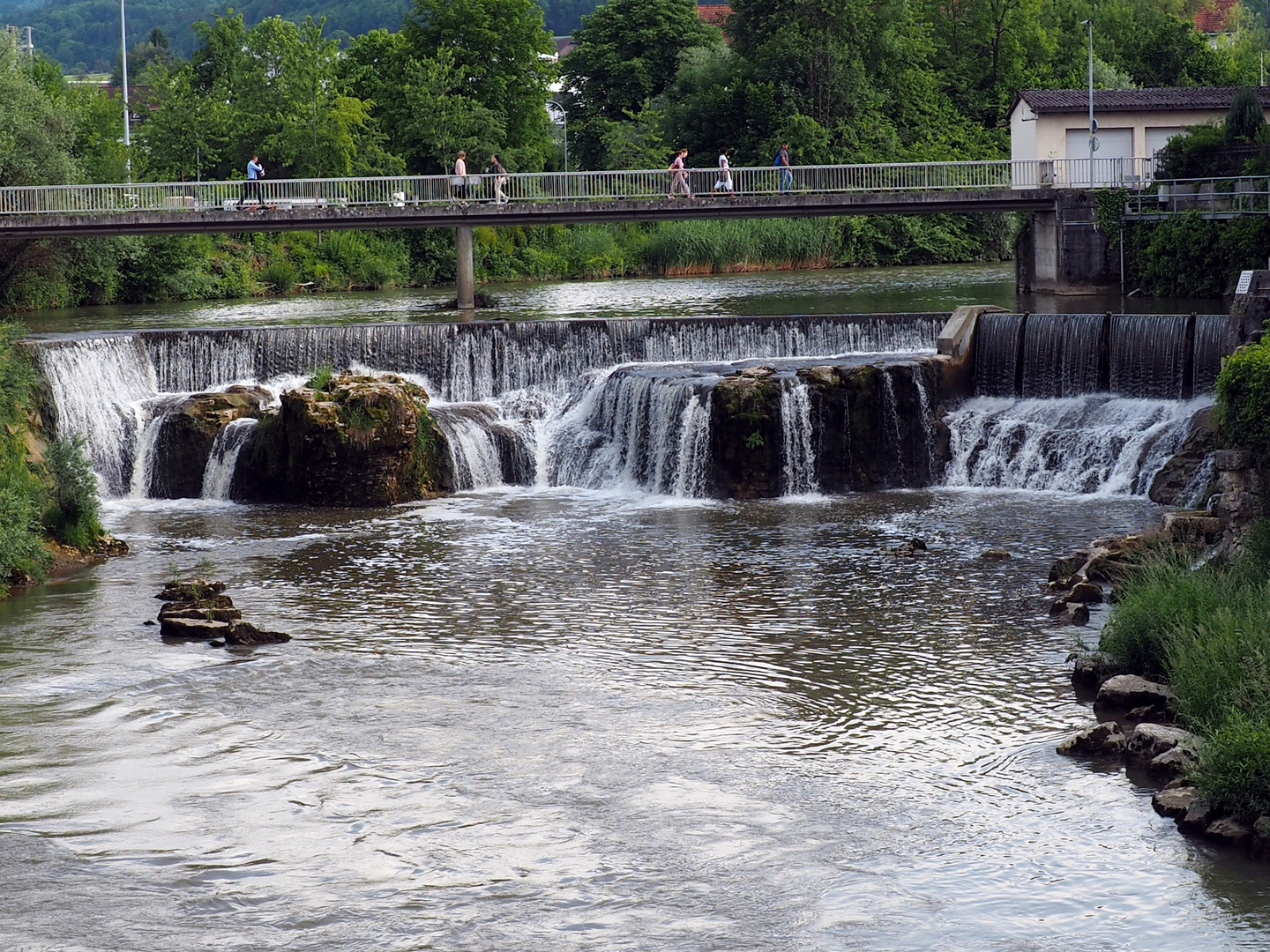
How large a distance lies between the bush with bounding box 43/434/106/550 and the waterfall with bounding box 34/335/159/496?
4.84 m

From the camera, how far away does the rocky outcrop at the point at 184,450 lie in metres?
31.5

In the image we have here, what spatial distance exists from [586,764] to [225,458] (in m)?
16.9

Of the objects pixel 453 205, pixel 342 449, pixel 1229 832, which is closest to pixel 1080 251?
pixel 453 205

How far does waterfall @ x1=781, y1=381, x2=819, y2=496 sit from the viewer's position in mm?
30812

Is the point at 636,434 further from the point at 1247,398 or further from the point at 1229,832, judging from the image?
the point at 1229,832


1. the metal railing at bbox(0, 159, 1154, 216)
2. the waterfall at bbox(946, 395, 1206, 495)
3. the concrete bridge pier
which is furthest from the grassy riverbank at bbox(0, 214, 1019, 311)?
the waterfall at bbox(946, 395, 1206, 495)

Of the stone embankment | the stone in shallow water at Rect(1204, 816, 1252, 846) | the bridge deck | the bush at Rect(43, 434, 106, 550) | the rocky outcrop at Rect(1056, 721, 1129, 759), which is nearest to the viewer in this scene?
the stone in shallow water at Rect(1204, 816, 1252, 846)

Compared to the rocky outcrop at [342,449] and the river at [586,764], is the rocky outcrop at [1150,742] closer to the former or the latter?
the river at [586,764]

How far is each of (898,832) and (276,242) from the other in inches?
1962

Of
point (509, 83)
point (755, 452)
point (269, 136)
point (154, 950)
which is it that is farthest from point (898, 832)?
point (509, 83)

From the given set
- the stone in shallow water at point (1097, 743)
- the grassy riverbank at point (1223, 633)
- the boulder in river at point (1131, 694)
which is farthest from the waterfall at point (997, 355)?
the stone in shallow water at point (1097, 743)

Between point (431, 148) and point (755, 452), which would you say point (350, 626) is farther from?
point (431, 148)

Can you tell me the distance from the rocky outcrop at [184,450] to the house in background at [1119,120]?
1114 inches

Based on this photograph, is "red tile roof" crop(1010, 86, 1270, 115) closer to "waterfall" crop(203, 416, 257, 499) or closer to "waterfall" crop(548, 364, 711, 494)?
"waterfall" crop(548, 364, 711, 494)
